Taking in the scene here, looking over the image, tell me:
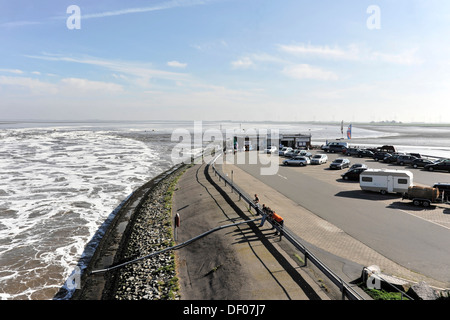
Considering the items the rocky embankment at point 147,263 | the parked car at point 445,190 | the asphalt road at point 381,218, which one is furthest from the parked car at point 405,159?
the rocky embankment at point 147,263

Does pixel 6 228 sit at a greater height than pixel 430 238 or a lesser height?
lesser

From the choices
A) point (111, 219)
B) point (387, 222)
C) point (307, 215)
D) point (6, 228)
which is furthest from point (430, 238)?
point (6, 228)

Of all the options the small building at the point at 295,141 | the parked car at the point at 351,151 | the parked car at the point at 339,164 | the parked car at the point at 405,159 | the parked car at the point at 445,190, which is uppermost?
the small building at the point at 295,141

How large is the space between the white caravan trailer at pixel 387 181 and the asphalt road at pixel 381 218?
65 centimetres

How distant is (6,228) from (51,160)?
36.8 meters

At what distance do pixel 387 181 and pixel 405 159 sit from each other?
20266 millimetres

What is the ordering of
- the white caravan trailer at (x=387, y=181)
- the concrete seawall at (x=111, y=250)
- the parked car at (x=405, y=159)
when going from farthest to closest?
1. the parked car at (x=405, y=159)
2. the white caravan trailer at (x=387, y=181)
3. the concrete seawall at (x=111, y=250)

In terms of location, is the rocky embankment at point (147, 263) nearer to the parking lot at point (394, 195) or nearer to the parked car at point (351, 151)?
the parking lot at point (394, 195)

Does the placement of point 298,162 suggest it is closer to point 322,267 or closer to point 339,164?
point 339,164

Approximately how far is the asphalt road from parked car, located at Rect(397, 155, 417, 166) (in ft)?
22.0

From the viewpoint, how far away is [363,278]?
37.0ft

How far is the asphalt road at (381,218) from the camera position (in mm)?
13705
